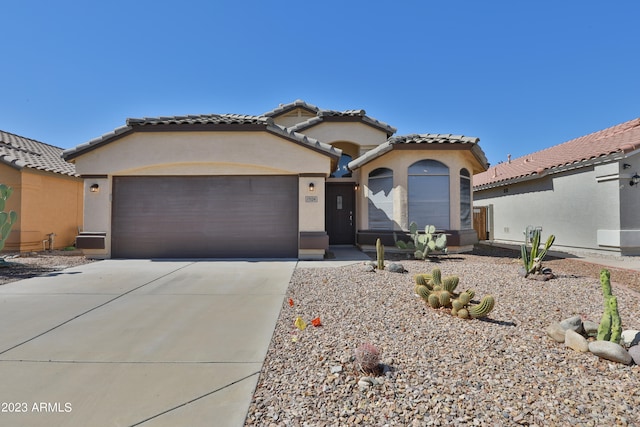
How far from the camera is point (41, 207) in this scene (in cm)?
1253

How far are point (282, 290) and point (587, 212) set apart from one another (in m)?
12.5

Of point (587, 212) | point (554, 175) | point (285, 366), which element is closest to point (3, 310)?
point (285, 366)

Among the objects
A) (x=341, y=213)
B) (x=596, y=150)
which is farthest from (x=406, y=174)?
(x=596, y=150)

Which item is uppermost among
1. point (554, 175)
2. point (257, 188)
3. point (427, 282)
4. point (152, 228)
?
point (554, 175)

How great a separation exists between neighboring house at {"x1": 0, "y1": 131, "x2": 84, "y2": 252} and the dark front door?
11637mm

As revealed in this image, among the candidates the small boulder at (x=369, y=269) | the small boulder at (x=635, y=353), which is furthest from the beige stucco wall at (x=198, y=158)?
the small boulder at (x=635, y=353)

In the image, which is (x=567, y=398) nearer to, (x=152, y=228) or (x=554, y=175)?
(x=152, y=228)

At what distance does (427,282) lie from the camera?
17.3 ft

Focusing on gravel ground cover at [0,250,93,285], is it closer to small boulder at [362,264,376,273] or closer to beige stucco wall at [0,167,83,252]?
beige stucco wall at [0,167,83,252]

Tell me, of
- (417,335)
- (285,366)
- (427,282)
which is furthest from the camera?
(427,282)

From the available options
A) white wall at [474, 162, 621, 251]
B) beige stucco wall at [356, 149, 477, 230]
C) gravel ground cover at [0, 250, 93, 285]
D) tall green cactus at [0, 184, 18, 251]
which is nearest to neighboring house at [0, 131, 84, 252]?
gravel ground cover at [0, 250, 93, 285]

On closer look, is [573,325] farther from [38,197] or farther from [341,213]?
[38,197]

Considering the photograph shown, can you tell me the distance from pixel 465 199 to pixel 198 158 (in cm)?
1002

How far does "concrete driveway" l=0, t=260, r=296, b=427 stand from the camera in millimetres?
2502
